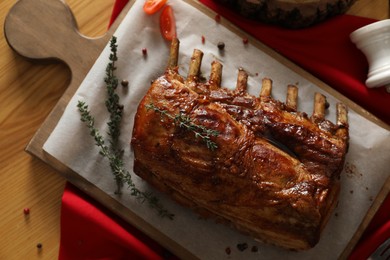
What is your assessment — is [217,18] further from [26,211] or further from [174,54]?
[26,211]

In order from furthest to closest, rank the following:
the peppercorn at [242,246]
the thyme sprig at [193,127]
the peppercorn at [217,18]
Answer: the peppercorn at [217,18] → the peppercorn at [242,246] → the thyme sprig at [193,127]

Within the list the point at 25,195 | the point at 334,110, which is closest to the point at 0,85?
the point at 25,195

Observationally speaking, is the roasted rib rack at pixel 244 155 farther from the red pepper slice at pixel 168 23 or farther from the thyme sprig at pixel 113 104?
the red pepper slice at pixel 168 23

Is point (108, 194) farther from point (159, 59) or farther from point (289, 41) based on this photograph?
point (289, 41)

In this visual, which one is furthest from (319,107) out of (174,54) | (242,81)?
(174,54)

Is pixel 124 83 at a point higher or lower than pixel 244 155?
lower

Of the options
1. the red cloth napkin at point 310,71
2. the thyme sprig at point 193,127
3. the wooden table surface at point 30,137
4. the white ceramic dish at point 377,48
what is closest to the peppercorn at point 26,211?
the wooden table surface at point 30,137

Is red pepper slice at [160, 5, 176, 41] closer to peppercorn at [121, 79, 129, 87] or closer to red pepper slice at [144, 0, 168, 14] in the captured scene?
red pepper slice at [144, 0, 168, 14]
